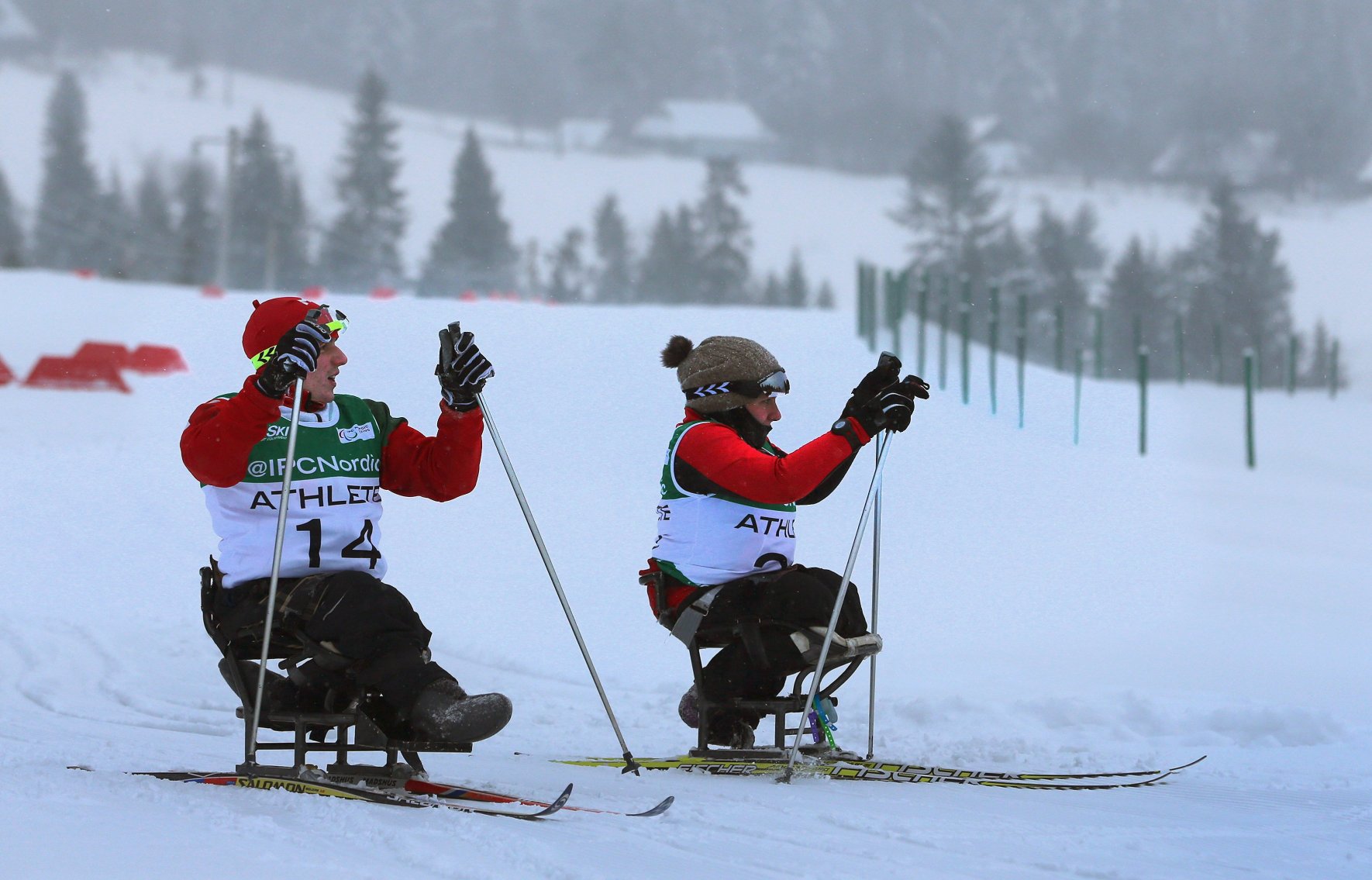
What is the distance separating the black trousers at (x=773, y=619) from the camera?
4.99 meters

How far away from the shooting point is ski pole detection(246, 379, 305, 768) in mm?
4227

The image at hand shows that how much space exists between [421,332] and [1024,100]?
160m

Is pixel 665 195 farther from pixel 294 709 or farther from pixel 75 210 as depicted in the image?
Result: pixel 294 709

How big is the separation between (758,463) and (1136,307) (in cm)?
6843

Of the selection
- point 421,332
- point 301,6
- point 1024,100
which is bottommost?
point 421,332

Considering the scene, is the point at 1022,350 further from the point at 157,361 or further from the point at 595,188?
the point at 595,188

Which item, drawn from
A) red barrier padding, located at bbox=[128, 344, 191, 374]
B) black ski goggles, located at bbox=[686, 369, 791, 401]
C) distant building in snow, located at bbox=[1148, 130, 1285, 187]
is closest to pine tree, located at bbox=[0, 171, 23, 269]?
red barrier padding, located at bbox=[128, 344, 191, 374]

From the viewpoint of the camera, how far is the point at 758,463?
486cm

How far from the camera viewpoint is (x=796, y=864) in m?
3.66

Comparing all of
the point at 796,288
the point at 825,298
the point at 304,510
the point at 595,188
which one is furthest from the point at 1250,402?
the point at 595,188

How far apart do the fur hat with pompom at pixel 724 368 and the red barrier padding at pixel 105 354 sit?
1378 centimetres

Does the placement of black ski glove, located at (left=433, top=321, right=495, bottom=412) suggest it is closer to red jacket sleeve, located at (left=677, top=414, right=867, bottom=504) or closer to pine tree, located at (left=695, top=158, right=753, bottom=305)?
A: red jacket sleeve, located at (left=677, top=414, right=867, bottom=504)

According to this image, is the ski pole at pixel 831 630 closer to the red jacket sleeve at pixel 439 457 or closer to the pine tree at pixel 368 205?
the red jacket sleeve at pixel 439 457

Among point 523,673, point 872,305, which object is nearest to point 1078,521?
point 523,673
